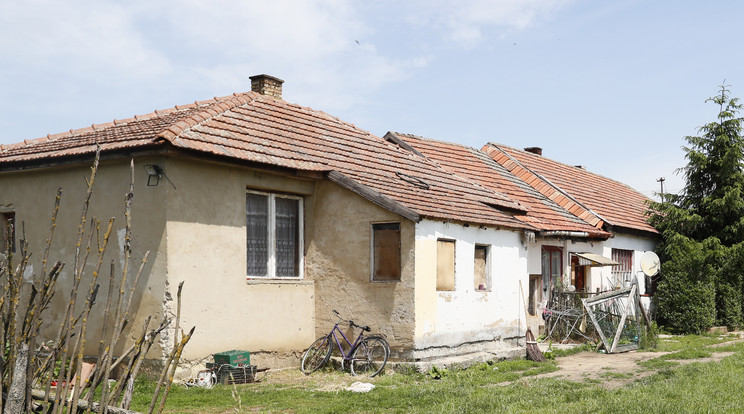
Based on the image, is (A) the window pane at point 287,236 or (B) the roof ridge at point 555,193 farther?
(B) the roof ridge at point 555,193

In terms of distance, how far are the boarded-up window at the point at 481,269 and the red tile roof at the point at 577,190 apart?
7.57 metres

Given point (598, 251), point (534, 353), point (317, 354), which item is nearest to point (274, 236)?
point (317, 354)

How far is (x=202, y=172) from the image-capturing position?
11.6 meters

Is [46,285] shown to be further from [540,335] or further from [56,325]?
[540,335]

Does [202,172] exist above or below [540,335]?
above

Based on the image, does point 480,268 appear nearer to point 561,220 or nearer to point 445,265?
point 445,265

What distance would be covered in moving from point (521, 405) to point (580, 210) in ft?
43.8

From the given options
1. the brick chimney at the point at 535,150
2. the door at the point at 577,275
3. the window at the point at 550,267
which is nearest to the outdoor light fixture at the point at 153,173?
the window at the point at 550,267

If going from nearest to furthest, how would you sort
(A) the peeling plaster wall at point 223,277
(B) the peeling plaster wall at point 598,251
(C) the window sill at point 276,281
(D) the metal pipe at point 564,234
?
(A) the peeling plaster wall at point 223,277, (C) the window sill at point 276,281, (D) the metal pipe at point 564,234, (B) the peeling plaster wall at point 598,251

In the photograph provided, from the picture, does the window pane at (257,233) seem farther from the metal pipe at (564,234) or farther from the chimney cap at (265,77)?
the metal pipe at (564,234)

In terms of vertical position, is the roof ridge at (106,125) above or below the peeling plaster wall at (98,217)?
above

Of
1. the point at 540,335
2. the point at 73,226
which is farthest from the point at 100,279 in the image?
the point at 540,335

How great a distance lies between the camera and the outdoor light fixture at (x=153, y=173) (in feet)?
36.4

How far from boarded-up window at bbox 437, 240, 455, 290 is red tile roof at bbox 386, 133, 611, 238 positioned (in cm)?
515
